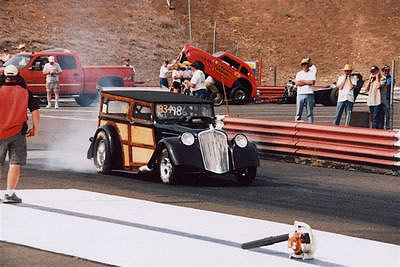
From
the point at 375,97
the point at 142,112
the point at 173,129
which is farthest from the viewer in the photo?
the point at 375,97

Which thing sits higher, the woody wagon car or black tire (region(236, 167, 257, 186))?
the woody wagon car

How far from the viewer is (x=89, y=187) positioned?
1394cm

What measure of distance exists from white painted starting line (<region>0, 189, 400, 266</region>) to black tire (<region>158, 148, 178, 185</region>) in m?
1.55

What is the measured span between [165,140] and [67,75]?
21063mm

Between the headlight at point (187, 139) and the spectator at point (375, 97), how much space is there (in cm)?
862

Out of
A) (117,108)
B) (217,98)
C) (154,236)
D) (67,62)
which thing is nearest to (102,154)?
(117,108)

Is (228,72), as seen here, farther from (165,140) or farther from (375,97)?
(165,140)

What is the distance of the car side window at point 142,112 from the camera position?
48.7ft

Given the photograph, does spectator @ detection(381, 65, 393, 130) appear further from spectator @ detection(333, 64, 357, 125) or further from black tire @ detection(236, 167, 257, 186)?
black tire @ detection(236, 167, 257, 186)

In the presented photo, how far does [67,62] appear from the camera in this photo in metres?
34.9

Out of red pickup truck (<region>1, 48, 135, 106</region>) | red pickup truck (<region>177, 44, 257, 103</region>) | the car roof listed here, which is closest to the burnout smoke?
the car roof

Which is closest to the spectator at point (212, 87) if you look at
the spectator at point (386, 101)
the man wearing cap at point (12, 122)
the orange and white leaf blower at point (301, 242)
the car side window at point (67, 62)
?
the car side window at point (67, 62)

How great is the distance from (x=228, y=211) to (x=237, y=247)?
2.44 m

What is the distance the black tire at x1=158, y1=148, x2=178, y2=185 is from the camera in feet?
46.1
